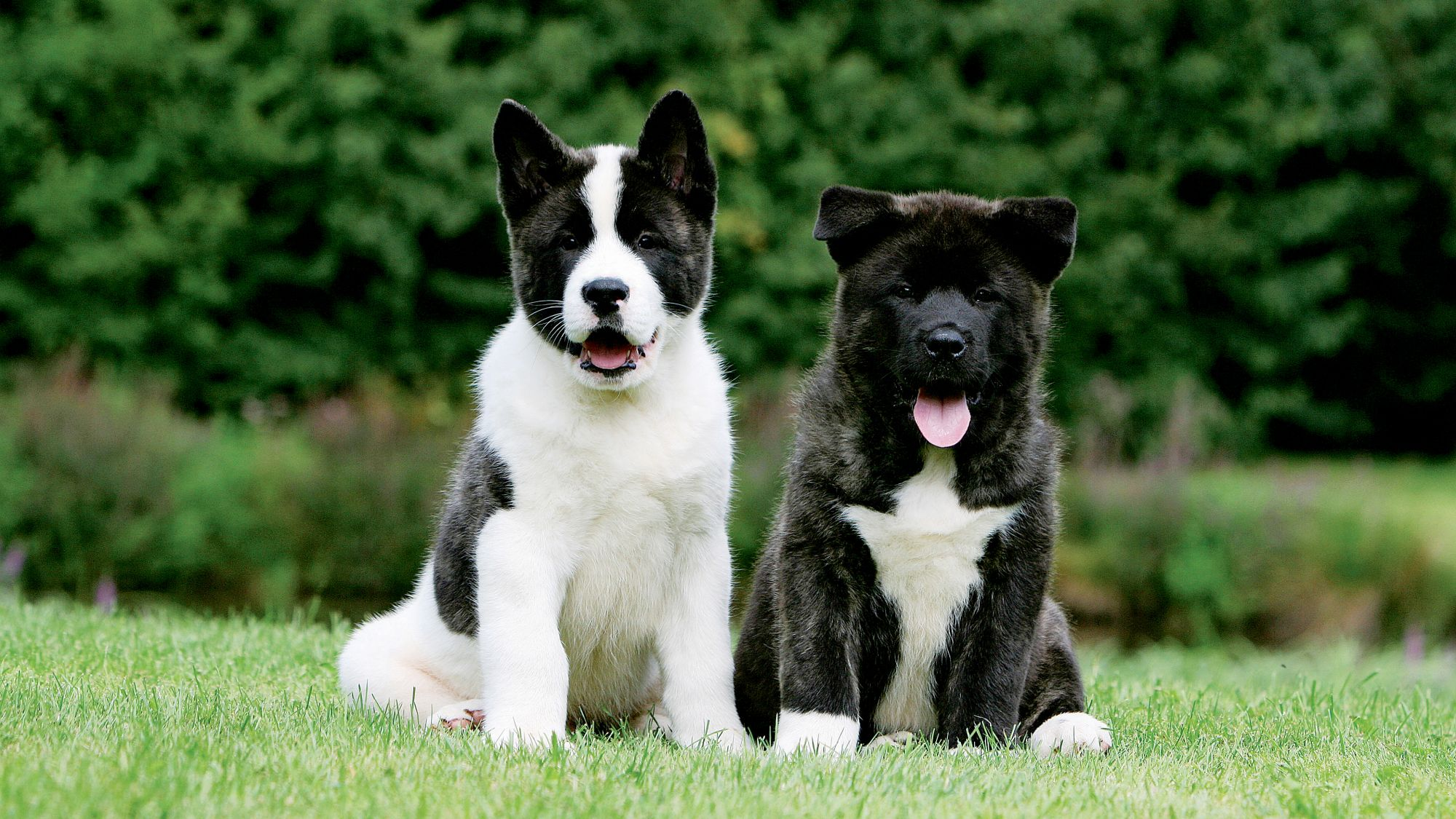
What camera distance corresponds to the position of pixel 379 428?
11961mm

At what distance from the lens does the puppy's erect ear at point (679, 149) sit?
4840 millimetres

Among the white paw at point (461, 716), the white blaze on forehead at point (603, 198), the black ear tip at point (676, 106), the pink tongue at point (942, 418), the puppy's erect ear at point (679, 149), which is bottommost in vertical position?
the white paw at point (461, 716)

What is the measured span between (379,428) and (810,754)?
27.5 ft

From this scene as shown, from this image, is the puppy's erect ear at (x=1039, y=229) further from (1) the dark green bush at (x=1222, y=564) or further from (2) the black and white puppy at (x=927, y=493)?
(1) the dark green bush at (x=1222, y=564)

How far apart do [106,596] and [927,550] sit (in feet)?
19.5

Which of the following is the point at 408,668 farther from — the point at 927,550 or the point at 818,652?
the point at 927,550

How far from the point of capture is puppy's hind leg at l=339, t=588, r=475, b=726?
491 cm

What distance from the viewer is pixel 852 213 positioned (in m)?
4.75

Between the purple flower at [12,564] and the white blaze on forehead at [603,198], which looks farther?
the purple flower at [12,564]

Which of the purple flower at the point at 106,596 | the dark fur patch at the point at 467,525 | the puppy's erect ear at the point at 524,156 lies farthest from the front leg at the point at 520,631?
the purple flower at the point at 106,596

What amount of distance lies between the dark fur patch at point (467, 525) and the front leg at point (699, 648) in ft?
2.10

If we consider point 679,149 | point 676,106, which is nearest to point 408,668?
point 679,149

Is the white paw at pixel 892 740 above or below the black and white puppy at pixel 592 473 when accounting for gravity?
below

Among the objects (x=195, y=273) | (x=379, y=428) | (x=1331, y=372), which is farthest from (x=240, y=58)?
(x=1331, y=372)
